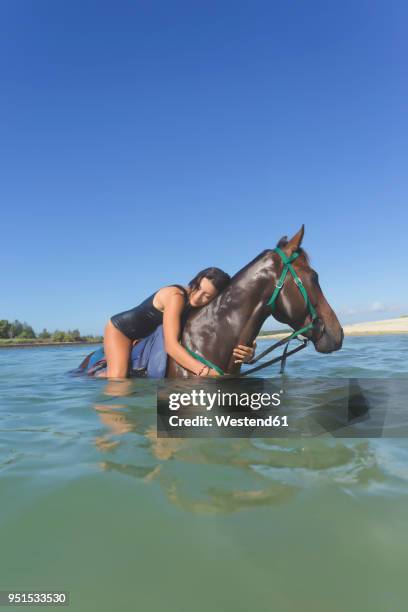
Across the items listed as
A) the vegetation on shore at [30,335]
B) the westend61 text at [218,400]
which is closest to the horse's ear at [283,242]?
the westend61 text at [218,400]

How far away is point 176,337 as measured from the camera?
14.1 feet

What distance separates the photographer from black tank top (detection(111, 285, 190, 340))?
4.85 metres

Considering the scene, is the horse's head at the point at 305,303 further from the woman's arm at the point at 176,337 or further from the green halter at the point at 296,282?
the woman's arm at the point at 176,337

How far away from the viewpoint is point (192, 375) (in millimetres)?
4410

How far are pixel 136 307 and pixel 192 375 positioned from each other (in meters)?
1.14

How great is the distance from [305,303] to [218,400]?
1.50m

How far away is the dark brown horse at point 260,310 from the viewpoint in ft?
14.1

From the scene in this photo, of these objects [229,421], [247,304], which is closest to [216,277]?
[247,304]

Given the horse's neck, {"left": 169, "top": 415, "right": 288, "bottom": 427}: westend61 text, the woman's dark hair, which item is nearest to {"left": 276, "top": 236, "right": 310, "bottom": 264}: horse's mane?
the horse's neck

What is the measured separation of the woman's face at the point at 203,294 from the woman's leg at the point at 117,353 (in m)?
1.03

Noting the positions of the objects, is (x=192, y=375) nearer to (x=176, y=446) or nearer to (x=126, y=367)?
(x=126, y=367)

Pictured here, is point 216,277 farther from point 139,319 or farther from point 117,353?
point 117,353

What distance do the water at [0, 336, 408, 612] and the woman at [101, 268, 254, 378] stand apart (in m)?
1.73

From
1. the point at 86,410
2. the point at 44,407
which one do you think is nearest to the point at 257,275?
the point at 86,410
